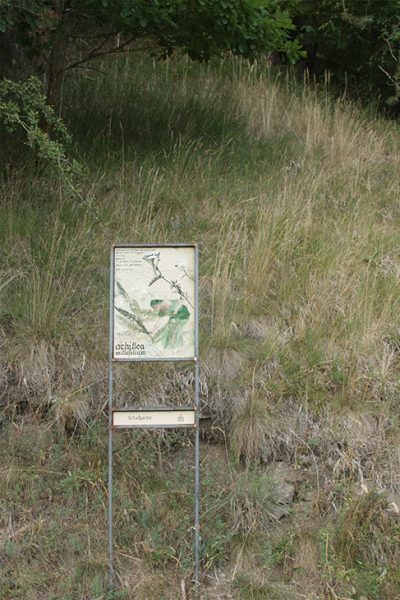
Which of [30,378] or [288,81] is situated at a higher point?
[288,81]

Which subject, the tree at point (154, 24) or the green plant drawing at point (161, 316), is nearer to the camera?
the green plant drawing at point (161, 316)

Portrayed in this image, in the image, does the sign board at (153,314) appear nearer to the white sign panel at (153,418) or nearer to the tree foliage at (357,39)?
the white sign panel at (153,418)

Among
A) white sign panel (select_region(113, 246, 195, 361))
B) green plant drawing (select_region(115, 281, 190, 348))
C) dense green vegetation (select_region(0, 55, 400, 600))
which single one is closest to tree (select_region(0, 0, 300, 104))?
dense green vegetation (select_region(0, 55, 400, 600))

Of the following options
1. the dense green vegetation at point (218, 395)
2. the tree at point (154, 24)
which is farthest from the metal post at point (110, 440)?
the tree at point (154, 24)

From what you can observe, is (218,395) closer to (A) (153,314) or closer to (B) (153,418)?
(B) (153,418)

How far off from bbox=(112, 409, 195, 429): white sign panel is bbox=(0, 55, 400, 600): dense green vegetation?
618 millimetres

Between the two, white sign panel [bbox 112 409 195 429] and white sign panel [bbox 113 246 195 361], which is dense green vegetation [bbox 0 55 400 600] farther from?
white sign panel [bbox 113 246 195 361]

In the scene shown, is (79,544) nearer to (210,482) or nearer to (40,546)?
(40,546)

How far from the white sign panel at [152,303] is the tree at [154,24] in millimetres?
2472

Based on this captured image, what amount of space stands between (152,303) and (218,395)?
1070 mm

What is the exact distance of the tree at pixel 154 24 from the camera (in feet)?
20.7

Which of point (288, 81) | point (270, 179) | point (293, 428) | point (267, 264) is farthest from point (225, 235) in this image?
point (288, 81)

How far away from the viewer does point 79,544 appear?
14.9ft

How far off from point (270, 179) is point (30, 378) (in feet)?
10.8
